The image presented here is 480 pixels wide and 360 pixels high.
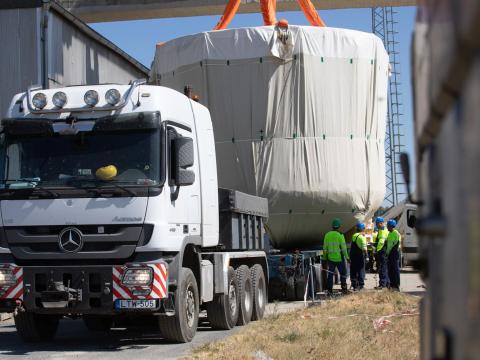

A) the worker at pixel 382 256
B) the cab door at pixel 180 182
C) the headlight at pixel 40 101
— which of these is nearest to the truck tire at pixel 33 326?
the cab door at pixel 180 182

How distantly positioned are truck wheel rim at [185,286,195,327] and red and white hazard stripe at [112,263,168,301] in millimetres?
824

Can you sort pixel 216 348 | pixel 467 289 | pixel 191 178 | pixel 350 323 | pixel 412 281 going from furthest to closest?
pixel 412 281
pixel 350 323
pixel 191 178
pixel 216 348
pixel 467 289

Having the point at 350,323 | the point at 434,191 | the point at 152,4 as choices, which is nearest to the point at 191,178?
the point at 350,323

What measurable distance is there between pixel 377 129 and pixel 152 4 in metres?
10.6

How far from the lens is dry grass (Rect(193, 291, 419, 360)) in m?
8.24

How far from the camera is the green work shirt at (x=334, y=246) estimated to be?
17016mm

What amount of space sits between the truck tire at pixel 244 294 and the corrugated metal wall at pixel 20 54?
8803 millimetres

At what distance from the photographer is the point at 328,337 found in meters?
9.23

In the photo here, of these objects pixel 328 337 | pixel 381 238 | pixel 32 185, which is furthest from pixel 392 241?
pixel 32 185

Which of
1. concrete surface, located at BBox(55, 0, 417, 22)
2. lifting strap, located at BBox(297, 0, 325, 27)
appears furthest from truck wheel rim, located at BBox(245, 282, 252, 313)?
concrete surface, located at BBox(55, 0, 417, 22)

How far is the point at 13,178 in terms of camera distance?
9.52 metres

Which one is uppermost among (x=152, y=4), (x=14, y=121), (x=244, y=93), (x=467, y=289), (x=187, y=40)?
(x=152, y=4)

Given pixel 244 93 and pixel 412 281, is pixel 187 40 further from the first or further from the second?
pixel 412 281

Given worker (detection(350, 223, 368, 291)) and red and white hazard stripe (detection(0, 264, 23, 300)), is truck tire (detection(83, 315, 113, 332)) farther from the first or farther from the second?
worker (detection(350, 223, 368, 291))
